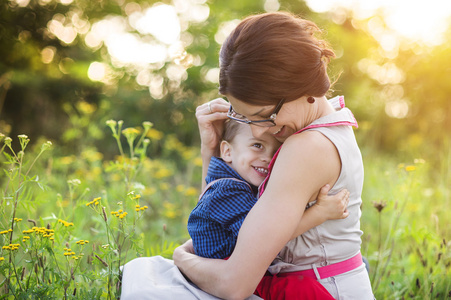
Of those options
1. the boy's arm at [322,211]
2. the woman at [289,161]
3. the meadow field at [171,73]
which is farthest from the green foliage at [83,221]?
the meadow field at [171,73]

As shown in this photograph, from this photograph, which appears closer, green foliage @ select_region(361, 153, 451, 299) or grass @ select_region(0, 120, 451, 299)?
grass @ select_region(0, 120, 451, 299)

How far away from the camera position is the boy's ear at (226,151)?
1.95 metres

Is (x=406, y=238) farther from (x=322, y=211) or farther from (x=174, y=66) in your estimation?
(x=174, y=66)

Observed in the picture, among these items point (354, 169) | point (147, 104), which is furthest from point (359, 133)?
point (354, 169)

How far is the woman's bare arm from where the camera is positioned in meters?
1.41

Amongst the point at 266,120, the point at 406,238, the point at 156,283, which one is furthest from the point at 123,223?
the point at 406,238

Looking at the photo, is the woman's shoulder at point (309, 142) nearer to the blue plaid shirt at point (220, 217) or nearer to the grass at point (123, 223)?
the blue plaid shirt at point (220, 217)

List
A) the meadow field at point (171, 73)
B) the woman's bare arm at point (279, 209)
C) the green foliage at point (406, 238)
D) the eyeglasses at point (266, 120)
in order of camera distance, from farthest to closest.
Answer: the meadow field at point (171, 73)
the green foliage at point (406, 238)
the eyeglasses at point (266, 120)
the woman's bare arm at point (279, 209)

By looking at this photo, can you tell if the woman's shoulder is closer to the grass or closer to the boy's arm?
the boy's arm

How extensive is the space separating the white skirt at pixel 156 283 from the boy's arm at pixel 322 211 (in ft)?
1.00

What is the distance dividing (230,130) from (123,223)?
0.62 metres

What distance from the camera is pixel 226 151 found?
198 cm

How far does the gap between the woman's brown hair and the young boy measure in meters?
0.35

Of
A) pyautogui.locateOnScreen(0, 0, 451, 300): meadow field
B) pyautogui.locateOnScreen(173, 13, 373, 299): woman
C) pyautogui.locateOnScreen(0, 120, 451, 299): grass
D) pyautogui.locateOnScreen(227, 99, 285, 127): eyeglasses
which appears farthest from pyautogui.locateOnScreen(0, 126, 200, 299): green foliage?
pyautogui.locateOnScreen(0, 0, 451, 300): meadow field
